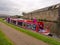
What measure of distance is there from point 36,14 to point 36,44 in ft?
132

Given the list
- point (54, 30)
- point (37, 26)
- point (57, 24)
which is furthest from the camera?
point (57, 24)

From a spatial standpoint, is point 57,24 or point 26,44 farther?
point 57,24

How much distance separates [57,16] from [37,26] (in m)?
14.4

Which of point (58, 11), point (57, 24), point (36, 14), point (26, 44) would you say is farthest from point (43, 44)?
point (36, 14)

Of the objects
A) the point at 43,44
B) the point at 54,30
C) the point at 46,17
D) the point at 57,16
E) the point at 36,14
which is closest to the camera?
the point at 43,44

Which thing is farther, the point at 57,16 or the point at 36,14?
the point at 36,14

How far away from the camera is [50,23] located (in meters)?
34.2

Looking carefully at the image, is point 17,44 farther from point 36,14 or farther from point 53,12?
point 36,14

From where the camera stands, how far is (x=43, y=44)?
10.0 metres

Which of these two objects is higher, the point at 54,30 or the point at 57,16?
the point at 57,16

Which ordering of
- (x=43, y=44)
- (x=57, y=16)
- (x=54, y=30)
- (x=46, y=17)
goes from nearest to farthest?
(x=43, y=44)
(x=54, y=30)
(x=57, y=16)
(x=46, y=17)

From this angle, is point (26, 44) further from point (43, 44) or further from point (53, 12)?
point (53, 12)

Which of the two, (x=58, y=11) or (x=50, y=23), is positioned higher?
(x=58, y=11)

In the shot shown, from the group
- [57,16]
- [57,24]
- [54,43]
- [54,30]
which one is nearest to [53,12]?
[57,16]
